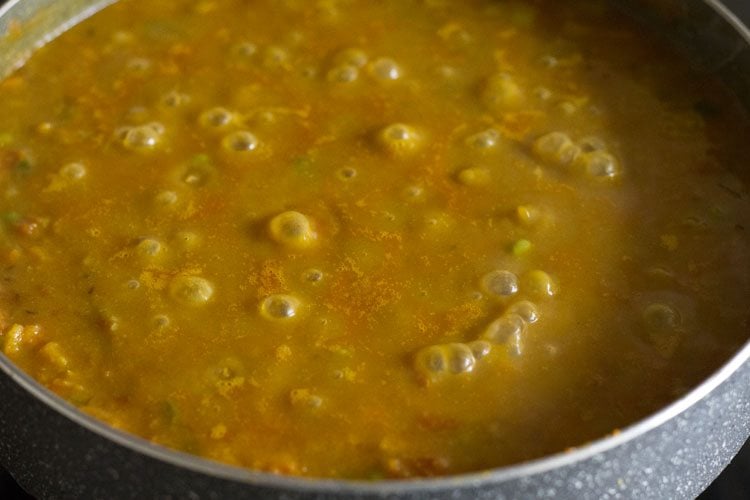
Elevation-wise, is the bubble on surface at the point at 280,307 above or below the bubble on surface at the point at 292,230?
above

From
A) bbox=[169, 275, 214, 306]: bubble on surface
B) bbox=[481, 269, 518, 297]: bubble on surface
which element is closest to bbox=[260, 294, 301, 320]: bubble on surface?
bbox=[169, 275, 214, 306]: bubble on surface

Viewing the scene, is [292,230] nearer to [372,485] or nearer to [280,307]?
[280,307]

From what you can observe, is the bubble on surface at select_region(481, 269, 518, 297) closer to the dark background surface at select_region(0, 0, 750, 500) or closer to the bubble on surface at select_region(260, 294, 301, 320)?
the bubble on surface at select_region(260, 294, 301, 320)

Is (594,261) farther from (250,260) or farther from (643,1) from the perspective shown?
(643,1)

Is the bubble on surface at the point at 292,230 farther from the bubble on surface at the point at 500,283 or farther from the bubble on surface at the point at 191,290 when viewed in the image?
the bubble on surface at the point at 500,283

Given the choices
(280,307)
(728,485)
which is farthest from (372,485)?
(728,485)

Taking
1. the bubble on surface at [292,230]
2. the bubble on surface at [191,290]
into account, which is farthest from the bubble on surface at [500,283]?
the bubble on surface at [191,290]

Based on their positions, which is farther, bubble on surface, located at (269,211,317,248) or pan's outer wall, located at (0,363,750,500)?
bubble on surface, located at (269,211,317,248)

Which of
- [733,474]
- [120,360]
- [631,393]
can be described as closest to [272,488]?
[120,360]
